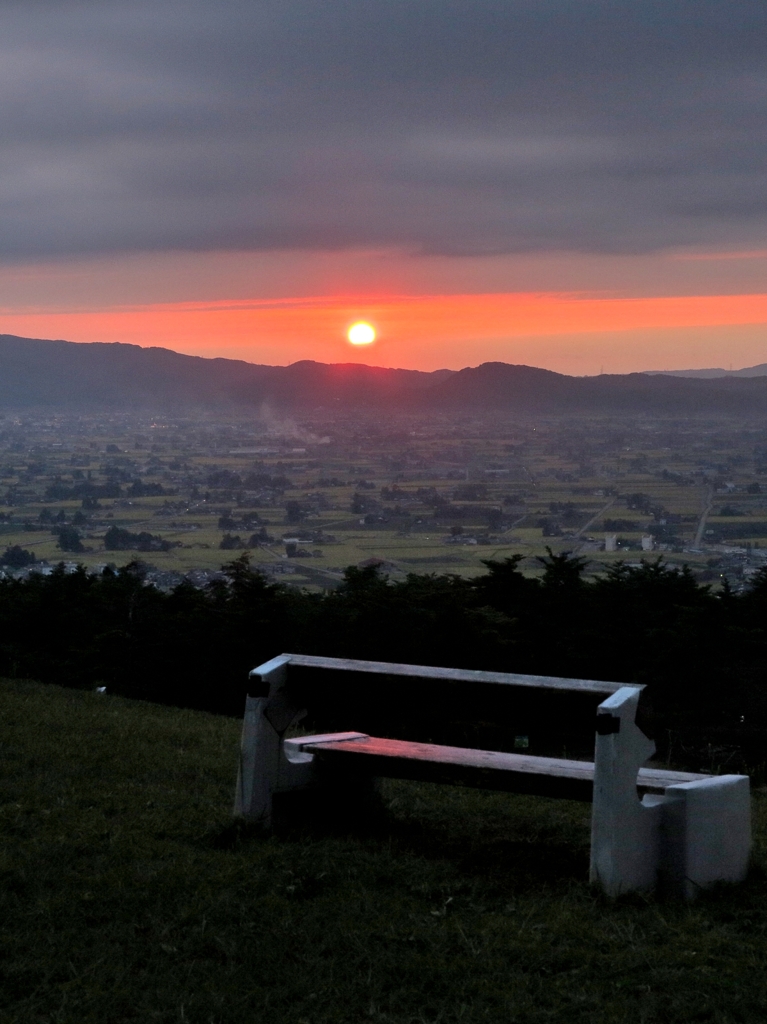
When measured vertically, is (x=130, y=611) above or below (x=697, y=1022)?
below

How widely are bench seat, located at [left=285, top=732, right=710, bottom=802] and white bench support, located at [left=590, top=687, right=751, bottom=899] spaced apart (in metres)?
0.15

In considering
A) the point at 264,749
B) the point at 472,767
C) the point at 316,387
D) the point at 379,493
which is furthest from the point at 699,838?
the point at 316,387

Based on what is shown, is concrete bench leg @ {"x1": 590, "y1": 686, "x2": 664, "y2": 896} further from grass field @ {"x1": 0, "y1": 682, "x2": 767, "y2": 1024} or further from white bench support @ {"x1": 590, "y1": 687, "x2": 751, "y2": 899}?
grass field @ {"x1": 0, "y1": 682, "x2": 767, "y2": 1024}

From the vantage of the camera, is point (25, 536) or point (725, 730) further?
point (25, 536)

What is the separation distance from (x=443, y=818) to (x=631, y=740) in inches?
61.8

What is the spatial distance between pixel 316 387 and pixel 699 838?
265ft

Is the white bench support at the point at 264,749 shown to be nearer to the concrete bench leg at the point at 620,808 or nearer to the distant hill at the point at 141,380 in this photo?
the concrete bench leg at the point at 620,808

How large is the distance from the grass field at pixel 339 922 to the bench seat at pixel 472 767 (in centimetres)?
34

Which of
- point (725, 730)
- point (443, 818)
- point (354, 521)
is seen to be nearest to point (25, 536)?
point (354, 521)

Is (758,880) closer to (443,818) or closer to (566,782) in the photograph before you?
(566,782)

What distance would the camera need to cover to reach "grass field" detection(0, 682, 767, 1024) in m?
3.24

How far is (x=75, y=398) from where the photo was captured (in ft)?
309

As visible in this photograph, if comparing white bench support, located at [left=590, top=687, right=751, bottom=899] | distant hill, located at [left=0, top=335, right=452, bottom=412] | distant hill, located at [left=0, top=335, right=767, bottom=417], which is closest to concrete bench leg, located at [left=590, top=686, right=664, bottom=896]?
white bench support, located at [left=590, top=687, right=751, bottom=899]

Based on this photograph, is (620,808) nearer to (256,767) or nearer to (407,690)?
(407,690)
